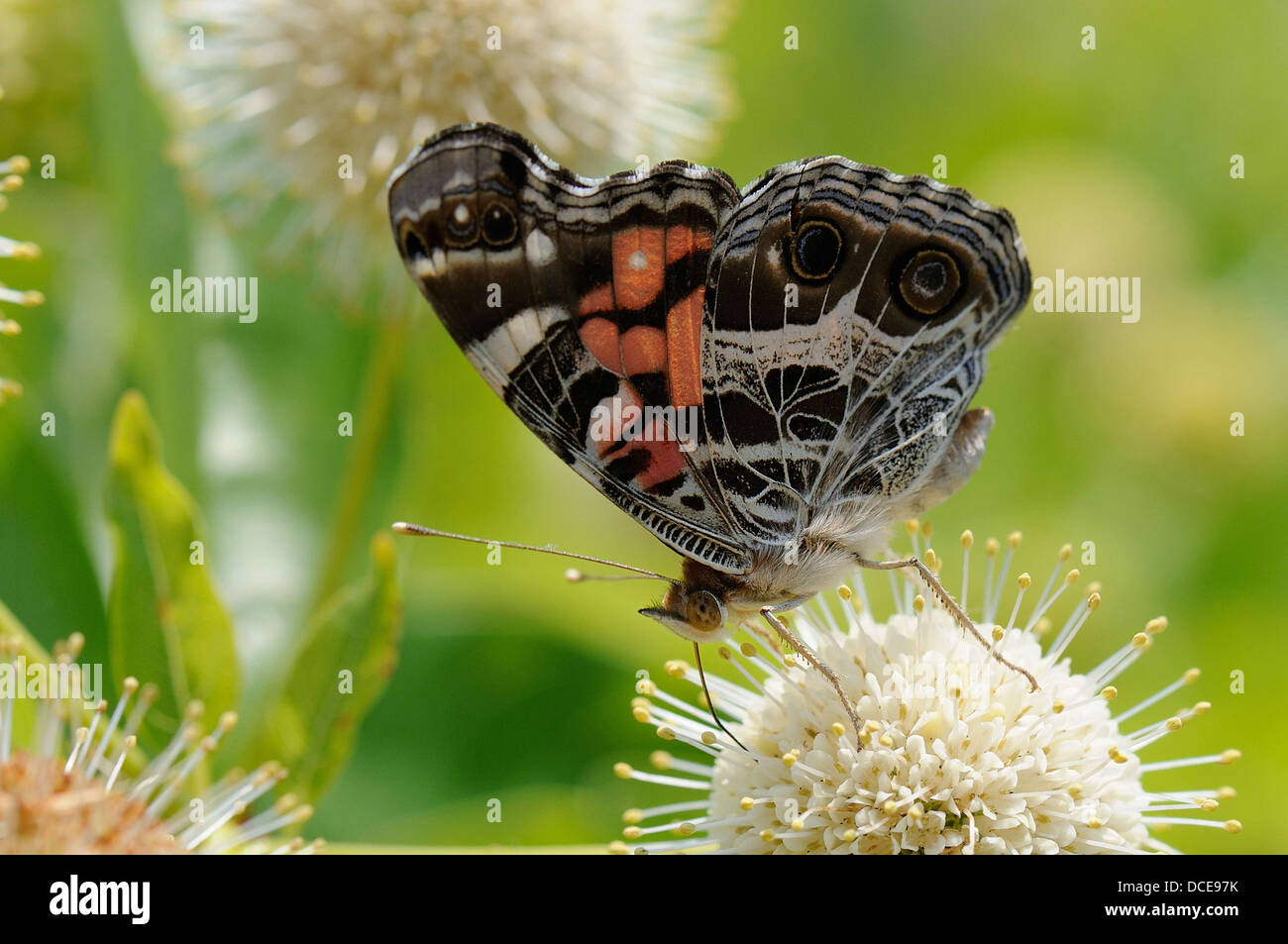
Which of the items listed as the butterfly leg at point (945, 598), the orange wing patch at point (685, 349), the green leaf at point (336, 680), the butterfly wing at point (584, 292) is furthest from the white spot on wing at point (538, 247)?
the butterfly leg at point (945, 598)

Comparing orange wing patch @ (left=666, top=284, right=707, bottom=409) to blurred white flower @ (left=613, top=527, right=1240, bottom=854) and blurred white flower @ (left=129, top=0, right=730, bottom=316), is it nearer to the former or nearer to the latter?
blurred white flower @ (left=613, top=527, right=1240, bottom=854)

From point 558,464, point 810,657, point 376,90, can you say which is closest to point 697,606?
point 810,657

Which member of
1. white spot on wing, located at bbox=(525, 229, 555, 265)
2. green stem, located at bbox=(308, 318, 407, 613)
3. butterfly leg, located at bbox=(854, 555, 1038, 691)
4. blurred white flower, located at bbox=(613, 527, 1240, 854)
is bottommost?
blurred white flower, located at bbox=(613, 527, 1240, 854)

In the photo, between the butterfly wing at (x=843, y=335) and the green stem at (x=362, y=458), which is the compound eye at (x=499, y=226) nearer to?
the butterfly wing at (x=843, y=335)

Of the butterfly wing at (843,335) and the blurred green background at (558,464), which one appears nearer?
the butterfly wing at (843,335)

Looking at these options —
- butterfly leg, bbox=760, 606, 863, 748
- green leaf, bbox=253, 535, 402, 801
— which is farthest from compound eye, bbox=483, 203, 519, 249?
butterfly leg, bbox=760, 606, 863, 748
